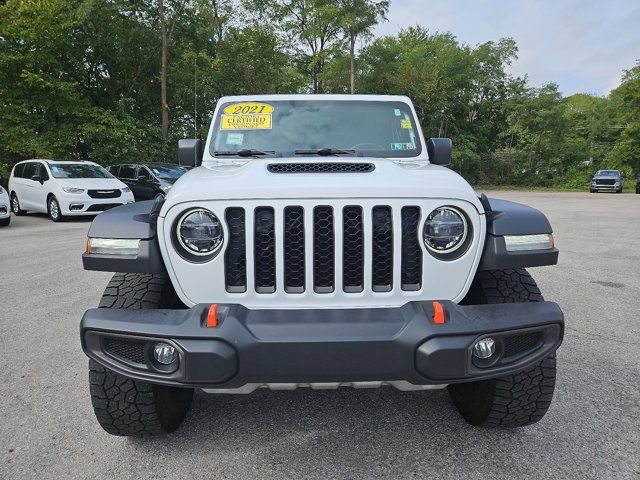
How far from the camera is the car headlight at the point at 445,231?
2006 mm

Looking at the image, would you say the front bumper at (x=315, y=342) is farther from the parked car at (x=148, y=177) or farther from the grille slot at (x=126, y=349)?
the parked car at (x=148, y=177)

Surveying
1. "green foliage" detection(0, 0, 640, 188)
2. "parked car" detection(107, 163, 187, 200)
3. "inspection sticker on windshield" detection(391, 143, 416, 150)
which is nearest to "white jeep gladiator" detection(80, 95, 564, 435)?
"inspection sticker on windshield" detection(391, 143, 416, 150)

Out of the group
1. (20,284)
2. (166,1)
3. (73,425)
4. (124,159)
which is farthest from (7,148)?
(73,425)

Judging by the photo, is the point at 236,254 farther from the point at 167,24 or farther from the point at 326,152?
the point at 167,24

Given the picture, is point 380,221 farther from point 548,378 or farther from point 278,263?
point 548,378

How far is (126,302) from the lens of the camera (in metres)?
2.08

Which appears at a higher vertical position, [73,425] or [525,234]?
[525,234]

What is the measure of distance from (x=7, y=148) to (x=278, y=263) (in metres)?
19.6

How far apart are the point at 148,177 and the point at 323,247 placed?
45.6ft

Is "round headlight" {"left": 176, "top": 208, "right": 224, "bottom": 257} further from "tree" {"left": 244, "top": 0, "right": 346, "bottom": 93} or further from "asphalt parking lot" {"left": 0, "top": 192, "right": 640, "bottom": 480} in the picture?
"tree" {"left": 244, "top": 0, "right": 346, "bottom": 93}

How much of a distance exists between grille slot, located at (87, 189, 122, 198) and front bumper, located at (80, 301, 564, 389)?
11.3 metres

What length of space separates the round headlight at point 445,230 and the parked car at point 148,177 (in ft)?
43.1

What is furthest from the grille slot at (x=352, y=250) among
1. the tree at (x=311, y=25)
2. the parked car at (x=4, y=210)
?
the tree at (x=311, y=25)

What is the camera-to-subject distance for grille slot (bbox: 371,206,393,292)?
6.50 ft
